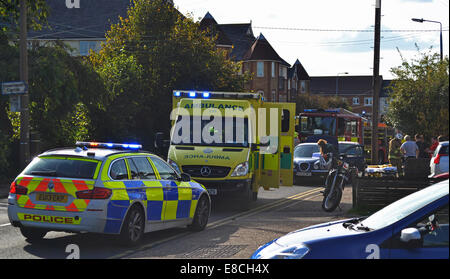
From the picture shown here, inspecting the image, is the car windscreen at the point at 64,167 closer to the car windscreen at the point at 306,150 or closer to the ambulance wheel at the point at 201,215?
the ambulance wheel at the point at 201,215

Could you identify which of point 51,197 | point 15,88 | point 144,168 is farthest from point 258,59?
point 51,197

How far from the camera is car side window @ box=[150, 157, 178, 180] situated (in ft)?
37.8

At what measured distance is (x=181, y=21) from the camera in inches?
1590

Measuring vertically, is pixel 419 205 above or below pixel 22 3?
below

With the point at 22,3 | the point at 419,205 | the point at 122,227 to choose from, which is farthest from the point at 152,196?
the point at 22,3

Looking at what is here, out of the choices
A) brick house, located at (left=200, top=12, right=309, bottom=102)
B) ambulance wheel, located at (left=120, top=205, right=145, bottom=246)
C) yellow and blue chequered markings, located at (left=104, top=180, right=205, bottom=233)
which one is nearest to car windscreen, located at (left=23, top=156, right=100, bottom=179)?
yellow and blue chequered markings, located at (left=104, top=180, right=205, bottom=233)

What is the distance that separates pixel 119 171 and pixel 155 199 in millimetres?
857

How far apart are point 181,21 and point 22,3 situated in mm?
18563

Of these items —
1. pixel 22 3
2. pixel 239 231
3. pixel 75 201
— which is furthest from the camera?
pixel 22 3

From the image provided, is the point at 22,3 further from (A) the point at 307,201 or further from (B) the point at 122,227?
(B) the point at 122,227

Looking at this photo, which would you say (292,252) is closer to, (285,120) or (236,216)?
(236,216)

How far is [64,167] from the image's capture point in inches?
398

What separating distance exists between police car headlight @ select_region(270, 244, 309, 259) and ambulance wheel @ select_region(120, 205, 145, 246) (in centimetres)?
437
